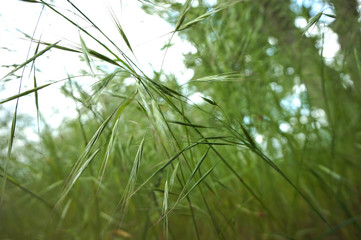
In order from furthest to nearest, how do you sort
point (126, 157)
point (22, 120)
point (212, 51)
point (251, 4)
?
point (22, 120) < point (251, 4) < point (212, 51) < point (126, 157)

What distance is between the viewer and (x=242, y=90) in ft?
3.56

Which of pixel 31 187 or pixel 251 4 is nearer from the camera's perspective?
pixel 251 4

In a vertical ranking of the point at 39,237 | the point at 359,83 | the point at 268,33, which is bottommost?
the point at 39,237

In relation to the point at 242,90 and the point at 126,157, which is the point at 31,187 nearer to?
the point at 126,157

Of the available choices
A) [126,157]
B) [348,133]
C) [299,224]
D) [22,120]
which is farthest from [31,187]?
[348,133]

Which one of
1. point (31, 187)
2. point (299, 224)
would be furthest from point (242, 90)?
point (31, 187)

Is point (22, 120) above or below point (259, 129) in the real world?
above

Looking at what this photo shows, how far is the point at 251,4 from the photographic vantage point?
3.74 feet

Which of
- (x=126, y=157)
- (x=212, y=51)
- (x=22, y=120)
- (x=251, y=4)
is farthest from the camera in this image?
(x=22, y=120)

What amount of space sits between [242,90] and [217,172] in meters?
0.34

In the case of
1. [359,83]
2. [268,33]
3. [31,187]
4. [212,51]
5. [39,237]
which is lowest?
[39,237]

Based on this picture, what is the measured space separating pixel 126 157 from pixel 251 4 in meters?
0.77

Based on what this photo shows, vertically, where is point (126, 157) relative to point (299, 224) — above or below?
above

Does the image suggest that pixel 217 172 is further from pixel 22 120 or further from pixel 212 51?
pixel 22 120
